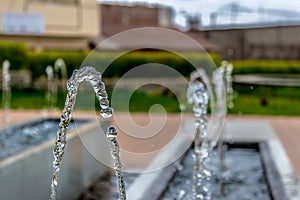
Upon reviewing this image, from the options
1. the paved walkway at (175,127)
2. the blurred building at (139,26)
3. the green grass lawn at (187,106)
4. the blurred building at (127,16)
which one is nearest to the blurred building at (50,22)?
the blurred building at (139,26)

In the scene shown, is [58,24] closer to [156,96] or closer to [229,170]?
[156,96]

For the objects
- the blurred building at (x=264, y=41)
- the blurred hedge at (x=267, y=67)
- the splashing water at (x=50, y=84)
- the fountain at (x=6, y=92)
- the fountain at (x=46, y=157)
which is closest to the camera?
the fountain at (x=46, y=157)

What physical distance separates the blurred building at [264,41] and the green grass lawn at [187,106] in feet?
7.50

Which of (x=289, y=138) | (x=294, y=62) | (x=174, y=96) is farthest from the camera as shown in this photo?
(x=294, y=62)

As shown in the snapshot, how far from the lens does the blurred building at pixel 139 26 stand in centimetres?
1962

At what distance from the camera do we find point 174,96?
14.2 meters

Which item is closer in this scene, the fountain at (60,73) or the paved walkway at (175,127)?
the paved walkway at (175,127)

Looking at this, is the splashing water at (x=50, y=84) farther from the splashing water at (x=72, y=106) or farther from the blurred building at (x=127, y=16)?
the splashing water at (x=72, y=106)

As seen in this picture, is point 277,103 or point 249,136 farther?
point 277,103

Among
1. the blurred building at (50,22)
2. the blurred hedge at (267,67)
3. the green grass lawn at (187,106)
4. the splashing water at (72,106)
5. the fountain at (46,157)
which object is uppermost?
the blurred building at (50,22)

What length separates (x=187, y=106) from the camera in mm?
11938

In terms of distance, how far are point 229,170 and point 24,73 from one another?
1109cm

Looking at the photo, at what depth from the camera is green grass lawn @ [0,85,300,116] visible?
11.8 metres

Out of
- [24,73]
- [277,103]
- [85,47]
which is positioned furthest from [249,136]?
[85,47]
